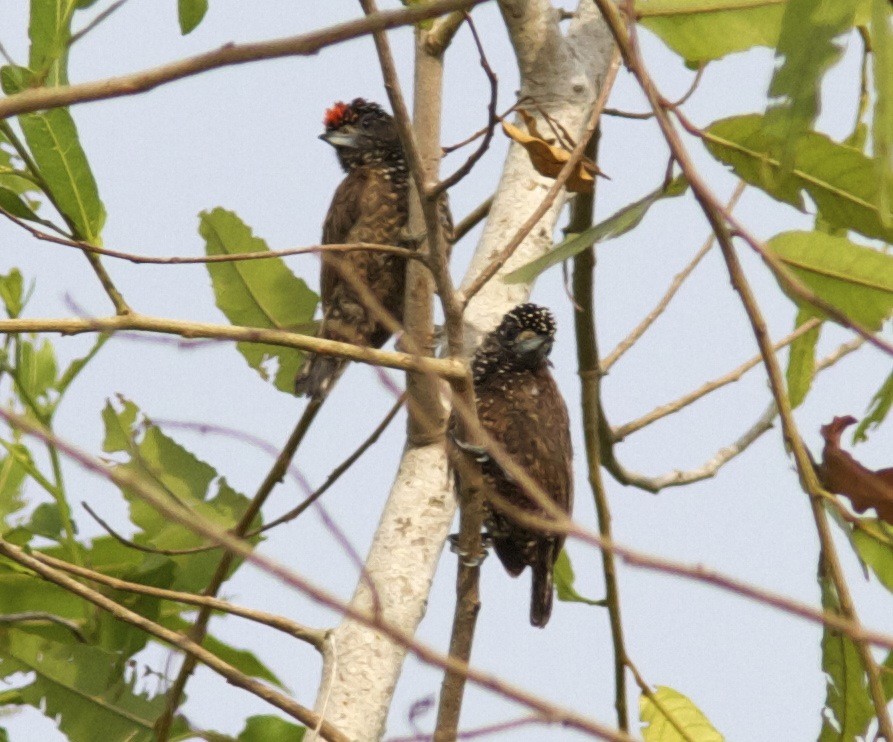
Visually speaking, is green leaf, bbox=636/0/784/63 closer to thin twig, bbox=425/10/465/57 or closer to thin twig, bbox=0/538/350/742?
thin twig, bbox=425/10/465/57

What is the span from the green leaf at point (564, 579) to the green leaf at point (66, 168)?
1.99 m

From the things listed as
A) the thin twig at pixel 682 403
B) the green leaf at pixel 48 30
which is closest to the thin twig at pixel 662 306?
the thin twig at pixel 682 403

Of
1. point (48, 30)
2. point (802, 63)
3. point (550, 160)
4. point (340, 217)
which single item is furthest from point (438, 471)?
point (340, 217)

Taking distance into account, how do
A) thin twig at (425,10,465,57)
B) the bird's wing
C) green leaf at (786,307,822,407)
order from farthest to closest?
the bird's wing, thin twig at (425,10,465,57), green leaf at (786,307,822,407)

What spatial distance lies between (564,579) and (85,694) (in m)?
1.46

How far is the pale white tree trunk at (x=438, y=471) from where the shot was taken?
2729mm

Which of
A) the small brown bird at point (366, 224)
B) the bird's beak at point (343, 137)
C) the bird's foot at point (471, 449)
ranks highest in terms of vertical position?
the bird's beak at point (343, 137)

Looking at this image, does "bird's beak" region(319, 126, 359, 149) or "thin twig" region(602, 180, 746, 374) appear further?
"bird's beak" region(319, 126, 359, 149)

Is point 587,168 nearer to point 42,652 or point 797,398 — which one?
point 797,398

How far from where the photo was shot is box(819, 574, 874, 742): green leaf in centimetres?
227

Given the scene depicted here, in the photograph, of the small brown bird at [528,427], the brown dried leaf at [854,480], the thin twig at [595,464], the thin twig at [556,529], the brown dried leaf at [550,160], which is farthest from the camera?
the small brown bird at [528,427]

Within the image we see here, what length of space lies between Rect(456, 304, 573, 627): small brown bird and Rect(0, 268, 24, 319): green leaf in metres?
1.51

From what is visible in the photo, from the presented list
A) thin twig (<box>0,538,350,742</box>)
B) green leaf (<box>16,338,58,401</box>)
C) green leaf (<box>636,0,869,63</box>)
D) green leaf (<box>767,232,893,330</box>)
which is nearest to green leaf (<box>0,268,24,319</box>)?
green leaf (<box>16,338,58,401</box>)

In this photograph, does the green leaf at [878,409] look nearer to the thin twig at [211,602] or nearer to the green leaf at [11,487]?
the thin twig at [211,602]
